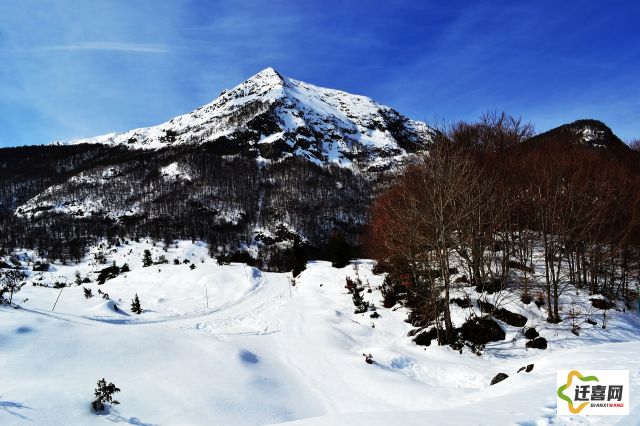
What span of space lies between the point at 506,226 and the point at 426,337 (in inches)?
273

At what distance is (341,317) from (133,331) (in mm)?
9908

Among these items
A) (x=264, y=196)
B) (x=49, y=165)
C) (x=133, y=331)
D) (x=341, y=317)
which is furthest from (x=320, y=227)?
(x=49, y=165)

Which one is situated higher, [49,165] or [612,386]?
[49,165]

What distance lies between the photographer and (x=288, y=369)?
11.5 m

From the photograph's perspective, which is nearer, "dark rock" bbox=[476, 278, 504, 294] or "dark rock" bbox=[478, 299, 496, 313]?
"dark rock" bbox=[478, 299, 496, 313]

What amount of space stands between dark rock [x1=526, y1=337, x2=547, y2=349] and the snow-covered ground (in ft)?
0.74

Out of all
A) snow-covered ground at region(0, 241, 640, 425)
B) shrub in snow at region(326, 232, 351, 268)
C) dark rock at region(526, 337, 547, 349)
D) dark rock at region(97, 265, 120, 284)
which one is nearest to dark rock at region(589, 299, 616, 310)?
snow-covered ground at region(0, 241, 640, 425)

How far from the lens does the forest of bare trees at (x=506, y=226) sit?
1429 centimetres

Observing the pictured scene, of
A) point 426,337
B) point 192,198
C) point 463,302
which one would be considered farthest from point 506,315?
point 192,198

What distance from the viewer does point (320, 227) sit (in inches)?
4695

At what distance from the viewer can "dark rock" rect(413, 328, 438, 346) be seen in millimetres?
14047

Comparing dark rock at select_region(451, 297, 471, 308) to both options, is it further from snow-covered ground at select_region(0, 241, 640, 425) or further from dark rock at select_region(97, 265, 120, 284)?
dark rock at select_region(97, 265, 120, 284)

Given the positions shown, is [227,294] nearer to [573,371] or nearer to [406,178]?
[406,178]

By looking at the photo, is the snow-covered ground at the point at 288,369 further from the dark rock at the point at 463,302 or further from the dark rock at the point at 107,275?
the dark rock at the point at 107,275
